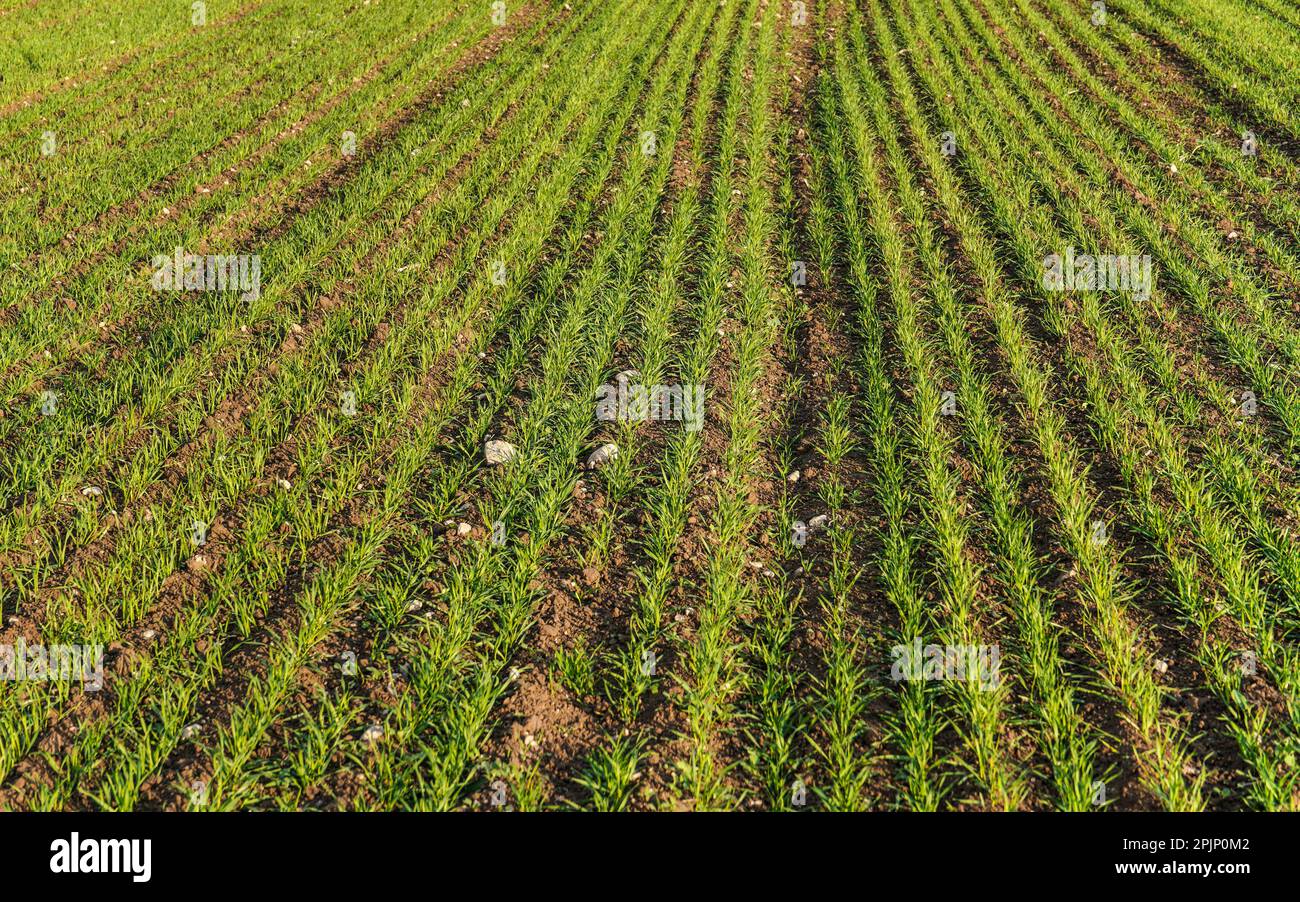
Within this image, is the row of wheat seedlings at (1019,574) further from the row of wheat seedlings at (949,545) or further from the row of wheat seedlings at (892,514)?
the row of wheat seedlings at (892,514)

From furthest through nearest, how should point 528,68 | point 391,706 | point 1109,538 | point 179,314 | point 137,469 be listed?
point 528,68
point 179,314
point 137,469
point 1109,538
point 391,706

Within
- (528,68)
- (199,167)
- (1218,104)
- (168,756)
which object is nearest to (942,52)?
(1218,104)

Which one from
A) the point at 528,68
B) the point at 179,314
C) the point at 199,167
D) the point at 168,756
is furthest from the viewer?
the point at 528,68

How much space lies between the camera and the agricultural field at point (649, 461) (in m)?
3.57

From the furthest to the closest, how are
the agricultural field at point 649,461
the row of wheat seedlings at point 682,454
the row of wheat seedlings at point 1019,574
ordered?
the row of wheat seedlings at point 682,454 < the agricultural field at point 649,461 < the row of wheat seedlings at point 1019,574

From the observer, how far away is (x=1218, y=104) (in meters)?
11.6

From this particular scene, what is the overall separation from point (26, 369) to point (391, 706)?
158 inches

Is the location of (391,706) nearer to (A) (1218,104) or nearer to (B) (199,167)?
(B) (199,167)

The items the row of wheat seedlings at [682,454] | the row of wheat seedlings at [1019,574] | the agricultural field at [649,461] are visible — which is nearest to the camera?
the row of wheat seedlings at [1019,574]

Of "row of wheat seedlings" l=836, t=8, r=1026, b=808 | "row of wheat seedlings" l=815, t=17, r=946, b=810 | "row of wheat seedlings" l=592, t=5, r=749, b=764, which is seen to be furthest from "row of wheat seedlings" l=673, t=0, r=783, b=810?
"row of wheat seedlings" l=836, t=8, r=1026, b=808

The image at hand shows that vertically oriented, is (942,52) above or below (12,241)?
above

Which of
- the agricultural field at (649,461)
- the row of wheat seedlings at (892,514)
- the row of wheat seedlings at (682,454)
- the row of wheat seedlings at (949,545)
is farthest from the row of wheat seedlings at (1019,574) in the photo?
the row of wheat seedlings at (682,454)

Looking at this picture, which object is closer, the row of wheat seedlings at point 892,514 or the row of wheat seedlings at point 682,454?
the row of wheat seedlings at point 892,514
